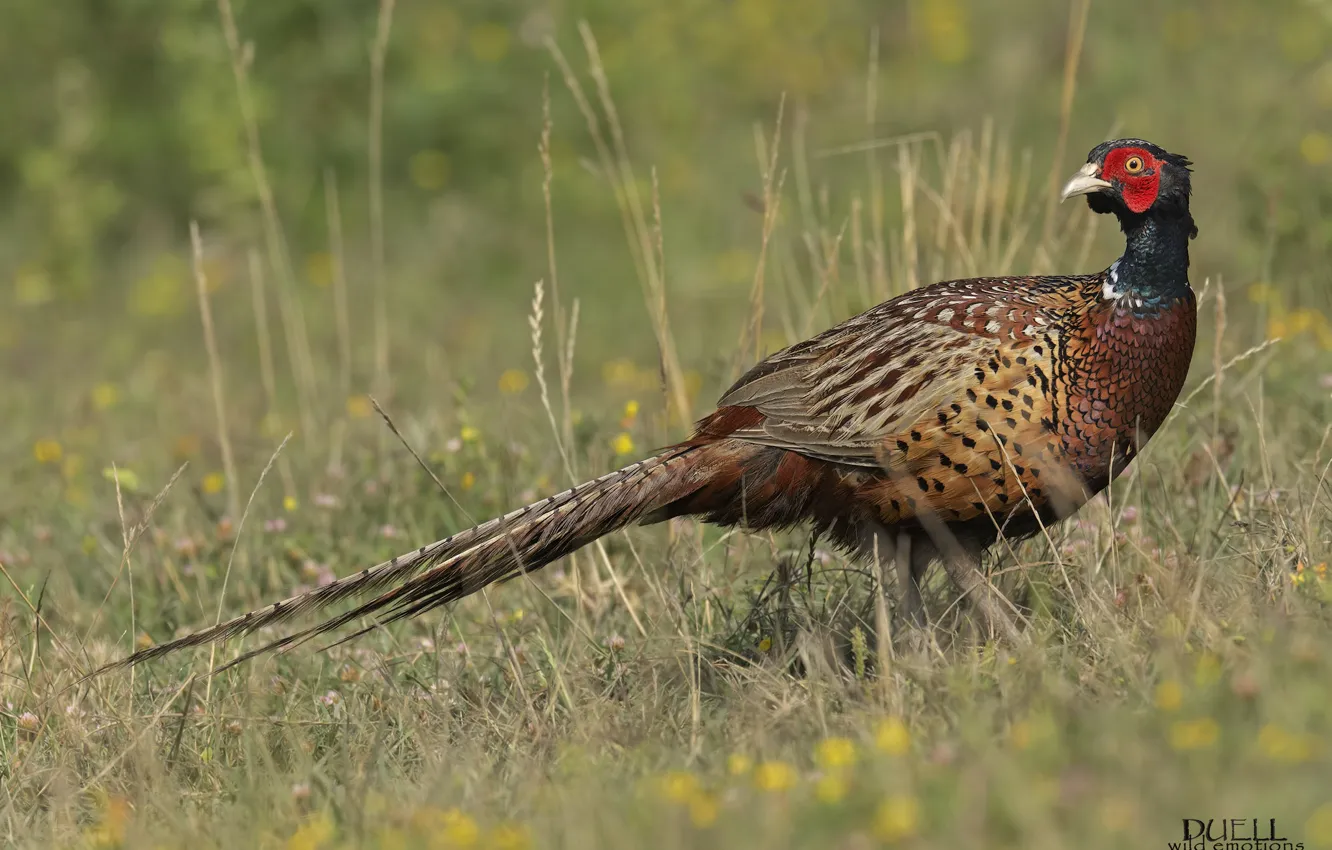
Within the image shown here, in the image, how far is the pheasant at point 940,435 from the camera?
3738mm

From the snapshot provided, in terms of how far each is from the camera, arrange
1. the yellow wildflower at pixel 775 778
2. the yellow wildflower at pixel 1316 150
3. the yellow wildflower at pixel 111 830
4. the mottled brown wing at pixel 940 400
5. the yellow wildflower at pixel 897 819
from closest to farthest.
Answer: the yellow wildflower at pixel 897 819
the yellow wildflower at pixel 775 778
the yellow wildflower at pixel 111 830
the mottled brown wing at pixel 940 400
the yellow wildflower at pixel 1316 150

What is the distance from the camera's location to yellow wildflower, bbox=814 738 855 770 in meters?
2.62

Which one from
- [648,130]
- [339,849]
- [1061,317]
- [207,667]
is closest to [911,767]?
[339,849]

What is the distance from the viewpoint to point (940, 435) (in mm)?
3764

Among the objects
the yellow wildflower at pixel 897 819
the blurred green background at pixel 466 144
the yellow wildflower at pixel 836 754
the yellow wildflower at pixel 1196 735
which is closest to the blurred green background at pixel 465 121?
the blurred green background at pixel 466 144

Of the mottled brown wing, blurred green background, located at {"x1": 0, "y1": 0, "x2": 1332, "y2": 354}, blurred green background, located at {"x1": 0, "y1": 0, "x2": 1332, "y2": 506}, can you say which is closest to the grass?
the mottled brown wing

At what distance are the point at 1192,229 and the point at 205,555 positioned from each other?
3030mm

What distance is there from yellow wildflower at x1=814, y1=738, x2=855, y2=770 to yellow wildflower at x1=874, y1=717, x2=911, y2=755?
49 millimetres

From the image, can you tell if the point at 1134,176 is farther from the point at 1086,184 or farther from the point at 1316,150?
the point at 1316,150

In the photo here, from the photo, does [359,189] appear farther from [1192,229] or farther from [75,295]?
[1192,229]

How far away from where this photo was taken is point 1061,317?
3.87 m

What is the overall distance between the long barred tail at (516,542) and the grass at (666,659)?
0.44 ft

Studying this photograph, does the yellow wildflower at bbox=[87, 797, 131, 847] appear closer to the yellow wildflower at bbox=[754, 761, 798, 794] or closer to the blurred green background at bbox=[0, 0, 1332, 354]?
the yellow wildflower at bbox=[754, 761, 798, 794]

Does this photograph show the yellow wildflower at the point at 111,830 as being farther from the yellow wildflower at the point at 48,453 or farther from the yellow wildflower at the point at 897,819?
the yellow wildflower at the point at 48,453
